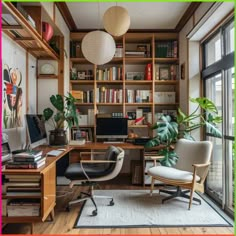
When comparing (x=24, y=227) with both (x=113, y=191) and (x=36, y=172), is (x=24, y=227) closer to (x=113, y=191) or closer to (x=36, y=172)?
(x=36, y=172)

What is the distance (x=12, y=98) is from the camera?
304 cm

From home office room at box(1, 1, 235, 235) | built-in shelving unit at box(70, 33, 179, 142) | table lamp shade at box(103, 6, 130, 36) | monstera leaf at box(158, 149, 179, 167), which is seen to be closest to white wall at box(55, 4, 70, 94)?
home office room at box(1, 1, 235, 235)

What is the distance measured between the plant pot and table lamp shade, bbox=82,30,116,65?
1589mm

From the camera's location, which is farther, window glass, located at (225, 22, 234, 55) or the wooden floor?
window glass, located at (225, 22, 234, 55)

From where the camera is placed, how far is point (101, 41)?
2574mm

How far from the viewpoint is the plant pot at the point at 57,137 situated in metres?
3.87

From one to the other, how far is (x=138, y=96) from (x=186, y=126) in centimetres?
106

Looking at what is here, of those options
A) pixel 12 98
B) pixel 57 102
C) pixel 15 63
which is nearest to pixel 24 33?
pixel 15 63

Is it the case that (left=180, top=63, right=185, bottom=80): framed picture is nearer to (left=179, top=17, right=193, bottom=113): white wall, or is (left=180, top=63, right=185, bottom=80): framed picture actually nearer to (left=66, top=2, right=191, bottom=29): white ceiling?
(left=179, top=17, right=193, bottom=113): white wall

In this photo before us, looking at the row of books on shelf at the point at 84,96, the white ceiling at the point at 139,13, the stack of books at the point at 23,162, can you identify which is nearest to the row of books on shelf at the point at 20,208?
the stack of books at the point at 23,162

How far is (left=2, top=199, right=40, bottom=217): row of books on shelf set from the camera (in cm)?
229

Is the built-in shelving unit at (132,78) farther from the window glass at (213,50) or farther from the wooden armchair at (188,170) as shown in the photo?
the wooden armchair at (188,170)

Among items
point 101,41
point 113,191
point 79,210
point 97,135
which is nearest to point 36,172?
point 79,210

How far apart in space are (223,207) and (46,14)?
3275 mm
